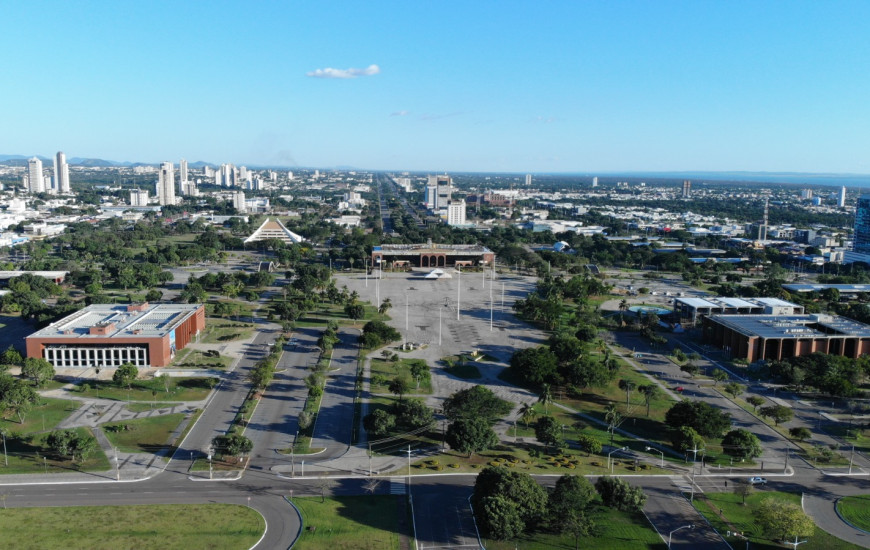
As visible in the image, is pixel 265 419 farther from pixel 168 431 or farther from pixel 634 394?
pixel 634 394

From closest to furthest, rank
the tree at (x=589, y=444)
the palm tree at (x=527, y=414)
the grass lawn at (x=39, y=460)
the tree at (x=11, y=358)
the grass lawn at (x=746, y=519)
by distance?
the grass lawn at (x=746, y=519), the grass lawn at (x=39, y=460), the tree at (x=589, y=444), the palm tree at (x=527, y=414), the tree at (x=11, y=358)

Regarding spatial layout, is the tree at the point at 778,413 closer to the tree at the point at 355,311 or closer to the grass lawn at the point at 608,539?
the grass lawn at the point at 608,539

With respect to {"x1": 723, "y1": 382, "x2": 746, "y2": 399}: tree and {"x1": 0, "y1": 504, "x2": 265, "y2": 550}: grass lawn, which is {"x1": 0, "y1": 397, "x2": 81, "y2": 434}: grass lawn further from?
{"x1": 723, "y1": 382, "x2": 746, "y2": 399}: tree

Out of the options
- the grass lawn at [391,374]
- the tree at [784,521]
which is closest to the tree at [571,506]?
the tree at [784,521]

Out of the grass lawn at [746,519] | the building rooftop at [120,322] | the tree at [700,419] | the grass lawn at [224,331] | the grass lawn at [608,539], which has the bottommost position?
the grass lawn at [608,539]

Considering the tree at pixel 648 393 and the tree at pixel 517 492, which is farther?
the tree at pixel 648 393
